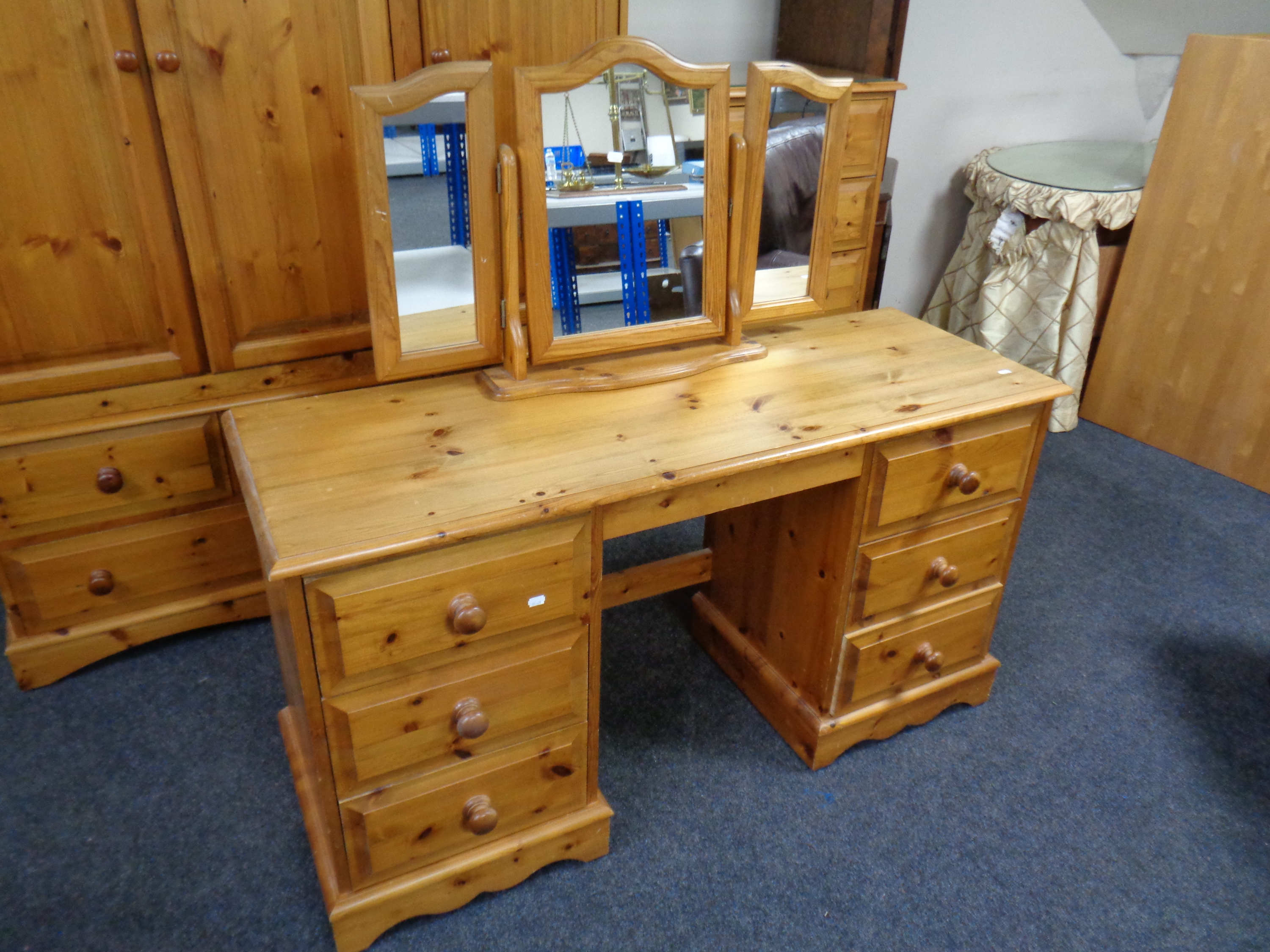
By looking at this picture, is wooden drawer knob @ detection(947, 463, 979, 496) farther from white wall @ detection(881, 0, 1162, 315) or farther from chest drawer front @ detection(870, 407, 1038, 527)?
white wall @ detection(881, 0, 1162, 315)

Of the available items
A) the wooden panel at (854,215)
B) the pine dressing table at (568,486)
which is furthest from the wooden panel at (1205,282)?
the pine dressing table at (568,486)

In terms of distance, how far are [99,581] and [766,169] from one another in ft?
4.91

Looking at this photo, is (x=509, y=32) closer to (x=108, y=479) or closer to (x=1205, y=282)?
(x=108, y=479)

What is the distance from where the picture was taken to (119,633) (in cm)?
185

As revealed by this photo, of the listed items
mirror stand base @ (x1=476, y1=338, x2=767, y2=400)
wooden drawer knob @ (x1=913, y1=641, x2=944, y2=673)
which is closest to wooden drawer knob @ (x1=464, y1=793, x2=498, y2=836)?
mirror stand base @ (x1=476, y1=338, x2=767, y2=400)

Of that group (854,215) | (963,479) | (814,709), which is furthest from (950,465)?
(854,215)

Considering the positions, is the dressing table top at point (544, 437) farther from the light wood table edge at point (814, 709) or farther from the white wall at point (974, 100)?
the white wall at point (974, 100)

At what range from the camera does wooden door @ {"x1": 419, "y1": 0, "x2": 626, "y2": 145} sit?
148cm

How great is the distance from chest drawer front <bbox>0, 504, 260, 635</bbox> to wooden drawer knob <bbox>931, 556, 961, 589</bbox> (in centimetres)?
136

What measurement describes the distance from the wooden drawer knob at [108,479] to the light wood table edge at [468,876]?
0.90 metres

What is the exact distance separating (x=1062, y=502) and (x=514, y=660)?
1909mm

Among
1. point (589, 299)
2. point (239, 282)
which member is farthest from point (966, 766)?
point (239, 282)

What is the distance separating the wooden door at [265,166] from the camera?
1443 mm

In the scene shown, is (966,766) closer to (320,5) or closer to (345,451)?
(345,451)
